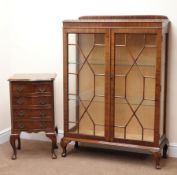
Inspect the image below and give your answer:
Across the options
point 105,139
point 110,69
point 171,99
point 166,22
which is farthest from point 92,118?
point 166,22

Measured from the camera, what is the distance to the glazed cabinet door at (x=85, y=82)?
11.5ft

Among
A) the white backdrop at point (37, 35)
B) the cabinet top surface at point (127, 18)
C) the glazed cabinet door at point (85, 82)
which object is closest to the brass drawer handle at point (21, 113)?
the glazed cabinet door at point (85, 82)

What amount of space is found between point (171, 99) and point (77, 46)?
1063 mm

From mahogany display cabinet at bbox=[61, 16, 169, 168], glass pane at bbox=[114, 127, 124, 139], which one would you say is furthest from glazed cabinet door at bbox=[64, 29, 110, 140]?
glass pane at bbox=[114, 127, 124, 139]

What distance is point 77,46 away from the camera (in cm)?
357

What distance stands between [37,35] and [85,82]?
2.90 ft

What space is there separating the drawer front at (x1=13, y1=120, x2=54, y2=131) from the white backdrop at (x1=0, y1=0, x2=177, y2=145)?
1.73 feet

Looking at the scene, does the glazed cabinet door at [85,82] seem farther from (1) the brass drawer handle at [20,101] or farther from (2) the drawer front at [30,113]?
(1) the brass drawer handle at [20,101]

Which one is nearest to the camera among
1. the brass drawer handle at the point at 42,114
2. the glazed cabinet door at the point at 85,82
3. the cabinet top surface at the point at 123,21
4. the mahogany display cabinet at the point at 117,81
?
the cabinet top surface at the point at 123,21

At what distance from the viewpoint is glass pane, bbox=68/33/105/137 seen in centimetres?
354

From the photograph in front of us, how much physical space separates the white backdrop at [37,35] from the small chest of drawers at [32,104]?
505mm

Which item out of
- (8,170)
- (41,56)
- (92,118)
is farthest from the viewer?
(41,56)

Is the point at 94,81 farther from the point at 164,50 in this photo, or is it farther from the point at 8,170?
the point at 8,170

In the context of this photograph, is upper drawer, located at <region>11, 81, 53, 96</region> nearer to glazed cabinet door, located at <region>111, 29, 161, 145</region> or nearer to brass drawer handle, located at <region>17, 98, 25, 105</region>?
brass drawer handle, located at <region>17, 98, 25, 105</region>
